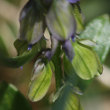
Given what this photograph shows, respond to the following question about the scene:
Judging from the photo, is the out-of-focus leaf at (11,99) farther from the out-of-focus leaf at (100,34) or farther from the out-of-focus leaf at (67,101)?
the out-of-focus leaf at (100,34)

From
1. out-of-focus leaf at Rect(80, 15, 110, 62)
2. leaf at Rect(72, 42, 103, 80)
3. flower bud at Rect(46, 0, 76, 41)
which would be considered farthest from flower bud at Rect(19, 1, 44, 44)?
out-of-focus leaf at Rect(80, 15, 110, 62)

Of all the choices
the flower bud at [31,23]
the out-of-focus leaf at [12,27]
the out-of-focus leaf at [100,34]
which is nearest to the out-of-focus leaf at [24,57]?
the flower bud at [31,23]

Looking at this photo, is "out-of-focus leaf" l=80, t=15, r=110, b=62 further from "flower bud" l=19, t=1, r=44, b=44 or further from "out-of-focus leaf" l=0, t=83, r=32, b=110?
"flower bud" l=19, t=1, r=44, b=44

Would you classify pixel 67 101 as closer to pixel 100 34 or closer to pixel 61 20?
pixel 61 20

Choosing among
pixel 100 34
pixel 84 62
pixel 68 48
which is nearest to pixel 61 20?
pixel 68 48

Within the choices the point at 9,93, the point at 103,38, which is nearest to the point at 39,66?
the point at 9,93
